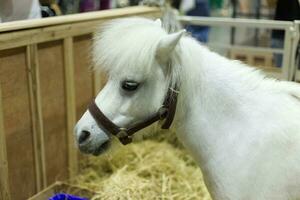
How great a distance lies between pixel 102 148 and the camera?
136 cm

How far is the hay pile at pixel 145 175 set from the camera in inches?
83.0

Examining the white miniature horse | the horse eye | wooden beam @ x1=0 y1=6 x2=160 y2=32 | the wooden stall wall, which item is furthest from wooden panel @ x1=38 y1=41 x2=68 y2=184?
the horse eye

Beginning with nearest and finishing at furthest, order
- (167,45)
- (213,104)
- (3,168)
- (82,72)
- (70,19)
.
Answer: (167,45) → (213,104) → (3,168) → (70,19) → (82,72)

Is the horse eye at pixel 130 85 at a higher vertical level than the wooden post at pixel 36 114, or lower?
higher

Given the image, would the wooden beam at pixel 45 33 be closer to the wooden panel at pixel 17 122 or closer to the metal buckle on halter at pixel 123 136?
the wooden panel at pixel 17 122

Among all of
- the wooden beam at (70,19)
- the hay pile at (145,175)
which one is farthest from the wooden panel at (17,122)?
the hay pile at (145,175)

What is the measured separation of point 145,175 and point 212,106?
1208mm

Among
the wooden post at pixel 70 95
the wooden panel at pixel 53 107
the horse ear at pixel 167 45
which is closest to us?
the horse ear at pixel 167 45

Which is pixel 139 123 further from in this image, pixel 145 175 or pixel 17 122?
pixel 145 175

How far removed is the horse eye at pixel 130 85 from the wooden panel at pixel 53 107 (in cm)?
90

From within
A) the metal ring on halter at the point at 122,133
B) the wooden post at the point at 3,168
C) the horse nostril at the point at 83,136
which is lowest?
the wooden post at the point at 3,168

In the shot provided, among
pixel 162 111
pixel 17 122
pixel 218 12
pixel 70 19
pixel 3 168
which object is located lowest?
pixel 3 168

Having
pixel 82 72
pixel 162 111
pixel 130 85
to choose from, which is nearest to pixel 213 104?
pixel 162 111

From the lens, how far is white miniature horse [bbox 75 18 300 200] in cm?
122
